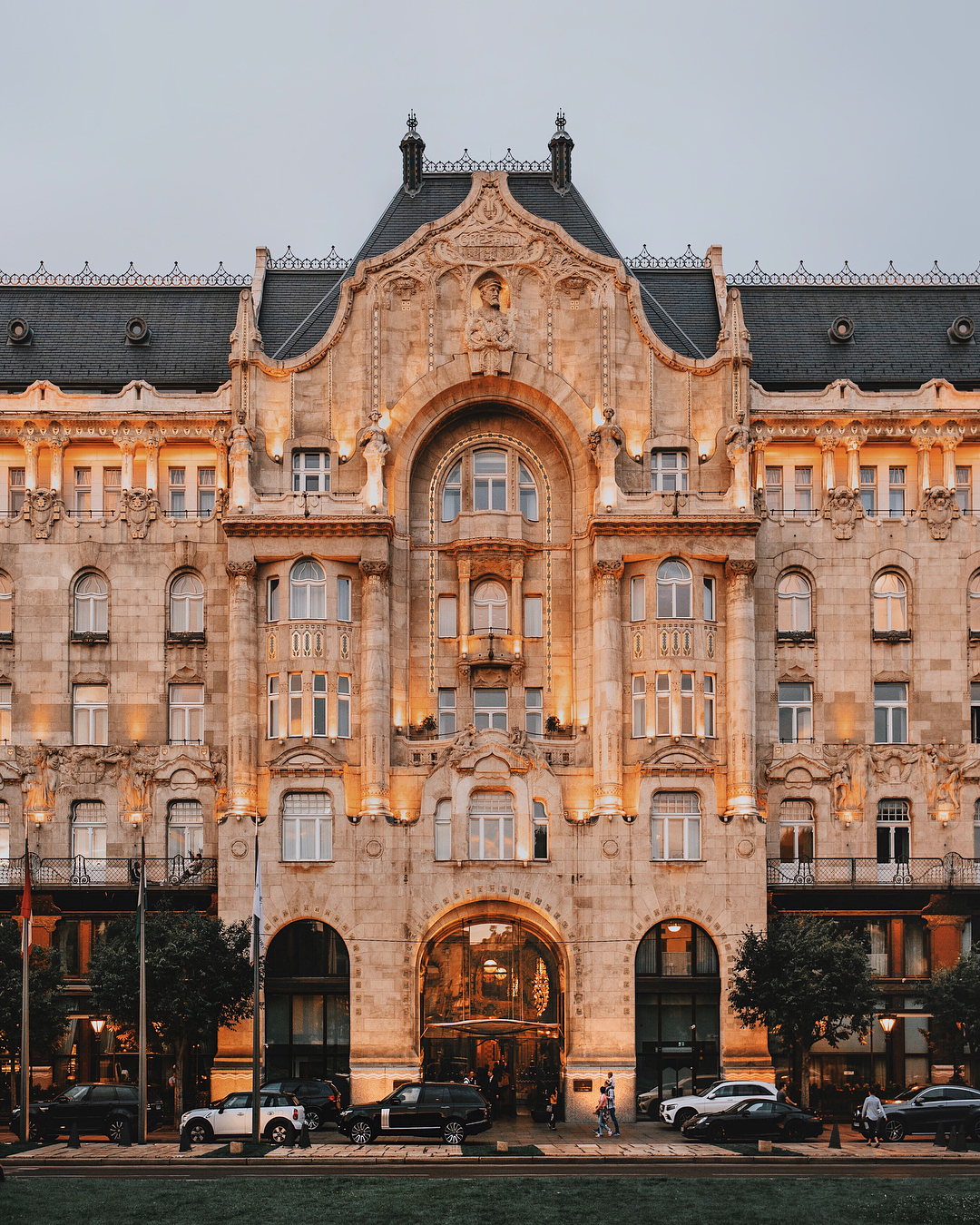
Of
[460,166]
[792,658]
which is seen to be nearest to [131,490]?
[460,166]

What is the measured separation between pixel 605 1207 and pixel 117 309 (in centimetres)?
5348

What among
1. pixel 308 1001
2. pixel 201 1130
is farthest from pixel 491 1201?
pixel 308 1001

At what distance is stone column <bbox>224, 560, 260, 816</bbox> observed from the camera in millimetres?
69875

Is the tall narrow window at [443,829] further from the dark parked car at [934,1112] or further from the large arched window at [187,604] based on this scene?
the dark parked car at [934,1112]

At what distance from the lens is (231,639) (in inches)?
2813

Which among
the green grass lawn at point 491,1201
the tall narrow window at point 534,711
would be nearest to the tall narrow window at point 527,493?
the tall narrow window at point 534,711

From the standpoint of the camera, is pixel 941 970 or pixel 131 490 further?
pixel 131 490

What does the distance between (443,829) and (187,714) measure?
13252mm

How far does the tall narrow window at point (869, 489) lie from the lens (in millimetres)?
75688

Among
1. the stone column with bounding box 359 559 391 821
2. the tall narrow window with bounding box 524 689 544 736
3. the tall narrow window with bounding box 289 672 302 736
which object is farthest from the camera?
the tall narrow window with bounding box 524 689 544 736

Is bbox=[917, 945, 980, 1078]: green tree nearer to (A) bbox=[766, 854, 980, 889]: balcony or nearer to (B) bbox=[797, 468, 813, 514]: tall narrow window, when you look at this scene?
(A) bbox=[766, 854, 980, 889]: balcony

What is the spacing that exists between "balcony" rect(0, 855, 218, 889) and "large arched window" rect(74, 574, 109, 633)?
33.7 ft

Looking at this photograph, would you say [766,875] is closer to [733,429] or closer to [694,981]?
[694,981]

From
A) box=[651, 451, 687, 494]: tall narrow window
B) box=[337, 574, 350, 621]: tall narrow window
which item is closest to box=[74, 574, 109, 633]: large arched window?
box=[337, 574, 350, 621]: tall narrow window
